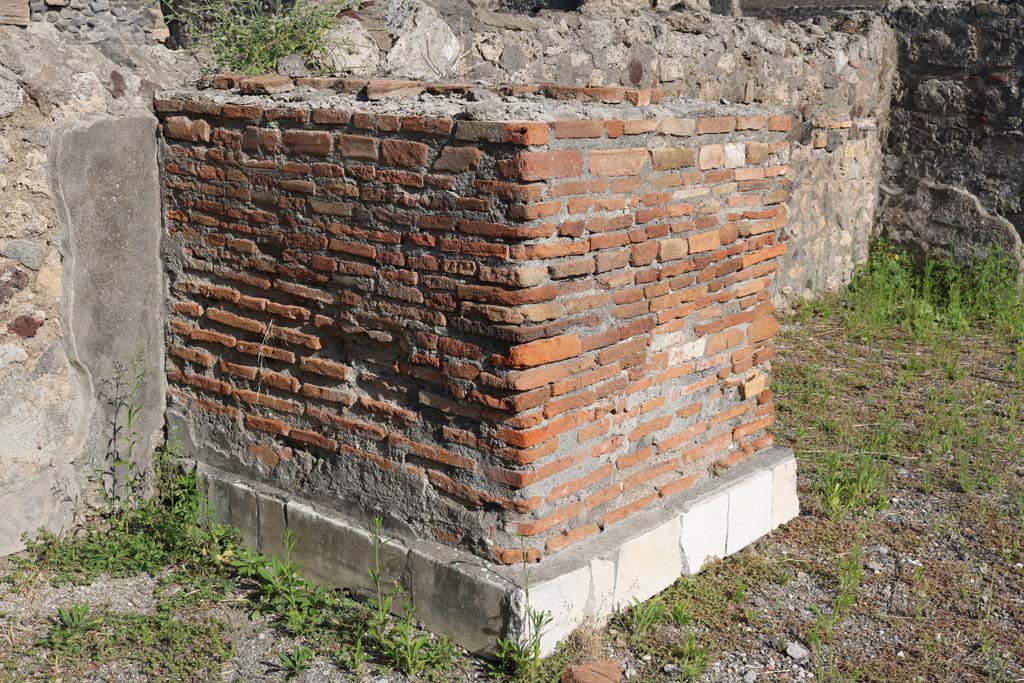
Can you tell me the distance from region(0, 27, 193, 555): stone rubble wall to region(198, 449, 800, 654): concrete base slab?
521 mm

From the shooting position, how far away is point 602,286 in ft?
10.7

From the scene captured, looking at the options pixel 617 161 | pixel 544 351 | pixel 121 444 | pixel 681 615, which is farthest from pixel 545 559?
pixel 121 444

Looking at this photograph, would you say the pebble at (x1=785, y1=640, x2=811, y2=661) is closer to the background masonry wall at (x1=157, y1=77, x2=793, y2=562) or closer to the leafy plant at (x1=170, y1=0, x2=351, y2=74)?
the background masonry wall at (x1=157, y1=77, x2=793, y2=562)

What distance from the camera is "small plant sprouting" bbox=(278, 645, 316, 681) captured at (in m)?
3.10

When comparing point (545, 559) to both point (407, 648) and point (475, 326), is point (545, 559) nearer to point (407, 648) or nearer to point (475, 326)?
Result: point (407, 648)

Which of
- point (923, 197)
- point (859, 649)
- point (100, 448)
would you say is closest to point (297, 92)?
point (100, 448)

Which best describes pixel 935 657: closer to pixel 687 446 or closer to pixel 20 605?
pixel 687 446

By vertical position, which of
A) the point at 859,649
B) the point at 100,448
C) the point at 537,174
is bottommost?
the point at 859,649

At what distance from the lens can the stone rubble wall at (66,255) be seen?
11.4 feet

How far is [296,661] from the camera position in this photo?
3.12 meters

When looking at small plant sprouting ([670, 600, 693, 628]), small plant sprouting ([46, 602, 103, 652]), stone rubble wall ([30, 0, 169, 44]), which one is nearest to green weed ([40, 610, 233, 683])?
small plant sprouting ([46, 602, 103, 652])

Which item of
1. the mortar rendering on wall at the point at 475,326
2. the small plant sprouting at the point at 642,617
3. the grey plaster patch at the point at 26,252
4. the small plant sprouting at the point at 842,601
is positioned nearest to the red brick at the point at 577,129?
the mortar rendering on wall at the point at 475,326

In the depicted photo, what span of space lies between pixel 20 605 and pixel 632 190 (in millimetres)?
2399

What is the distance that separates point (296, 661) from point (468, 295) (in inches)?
47.6
